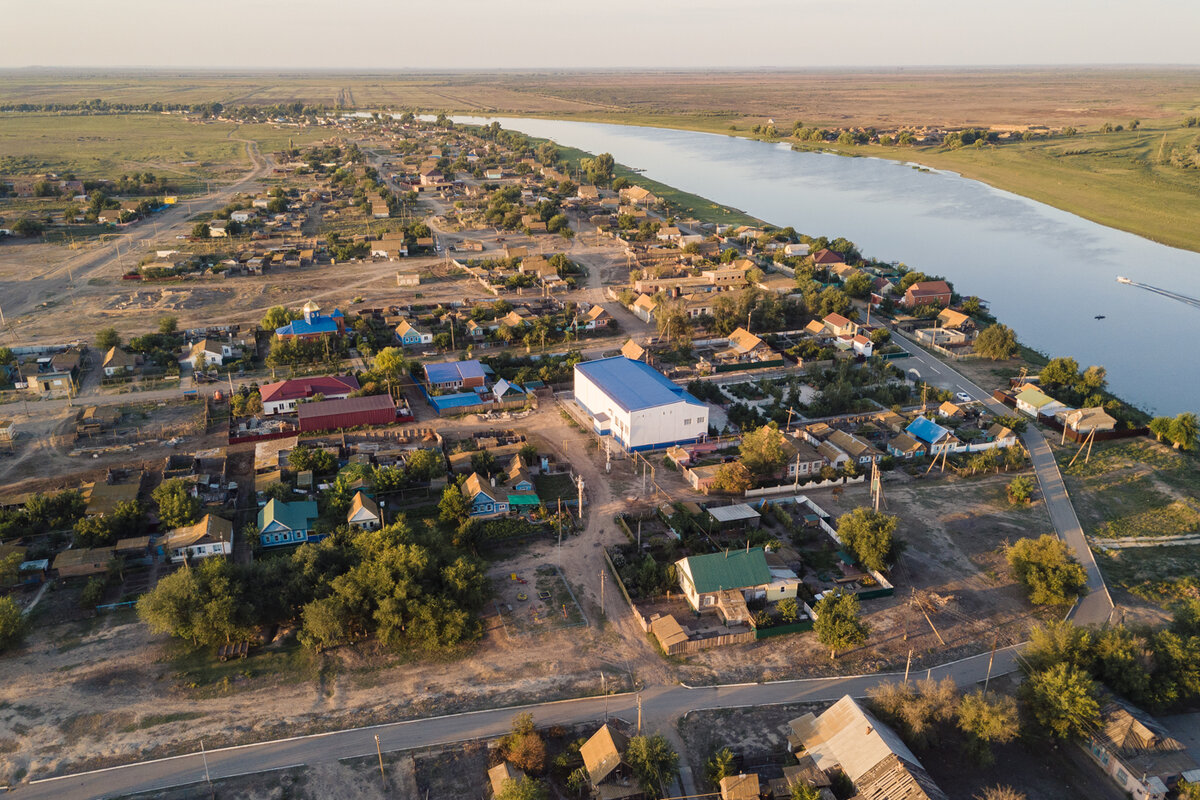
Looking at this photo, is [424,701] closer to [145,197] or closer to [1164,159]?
[145,197]

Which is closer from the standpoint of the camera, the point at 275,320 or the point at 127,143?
the point at 275,320

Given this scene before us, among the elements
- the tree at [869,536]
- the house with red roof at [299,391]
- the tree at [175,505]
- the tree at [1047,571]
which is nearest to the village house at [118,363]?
the house with red roof at [299,391]

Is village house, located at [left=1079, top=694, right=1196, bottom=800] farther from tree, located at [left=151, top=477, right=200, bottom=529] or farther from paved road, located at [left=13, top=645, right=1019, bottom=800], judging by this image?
tree, located at [left=151, top=477, right=200, bottom=529]

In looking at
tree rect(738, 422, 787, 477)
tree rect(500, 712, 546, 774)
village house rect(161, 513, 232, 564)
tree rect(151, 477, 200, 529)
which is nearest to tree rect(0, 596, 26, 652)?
village house rect(161, 513, 232, 564)

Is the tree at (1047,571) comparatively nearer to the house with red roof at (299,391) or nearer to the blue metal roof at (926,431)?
the blue metal roof at (926,431)

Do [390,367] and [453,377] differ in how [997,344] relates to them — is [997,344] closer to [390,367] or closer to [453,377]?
[453,377]

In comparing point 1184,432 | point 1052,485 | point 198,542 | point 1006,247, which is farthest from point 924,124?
point 198,542

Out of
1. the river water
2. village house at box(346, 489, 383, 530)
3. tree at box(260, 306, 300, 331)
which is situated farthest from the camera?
the river water
